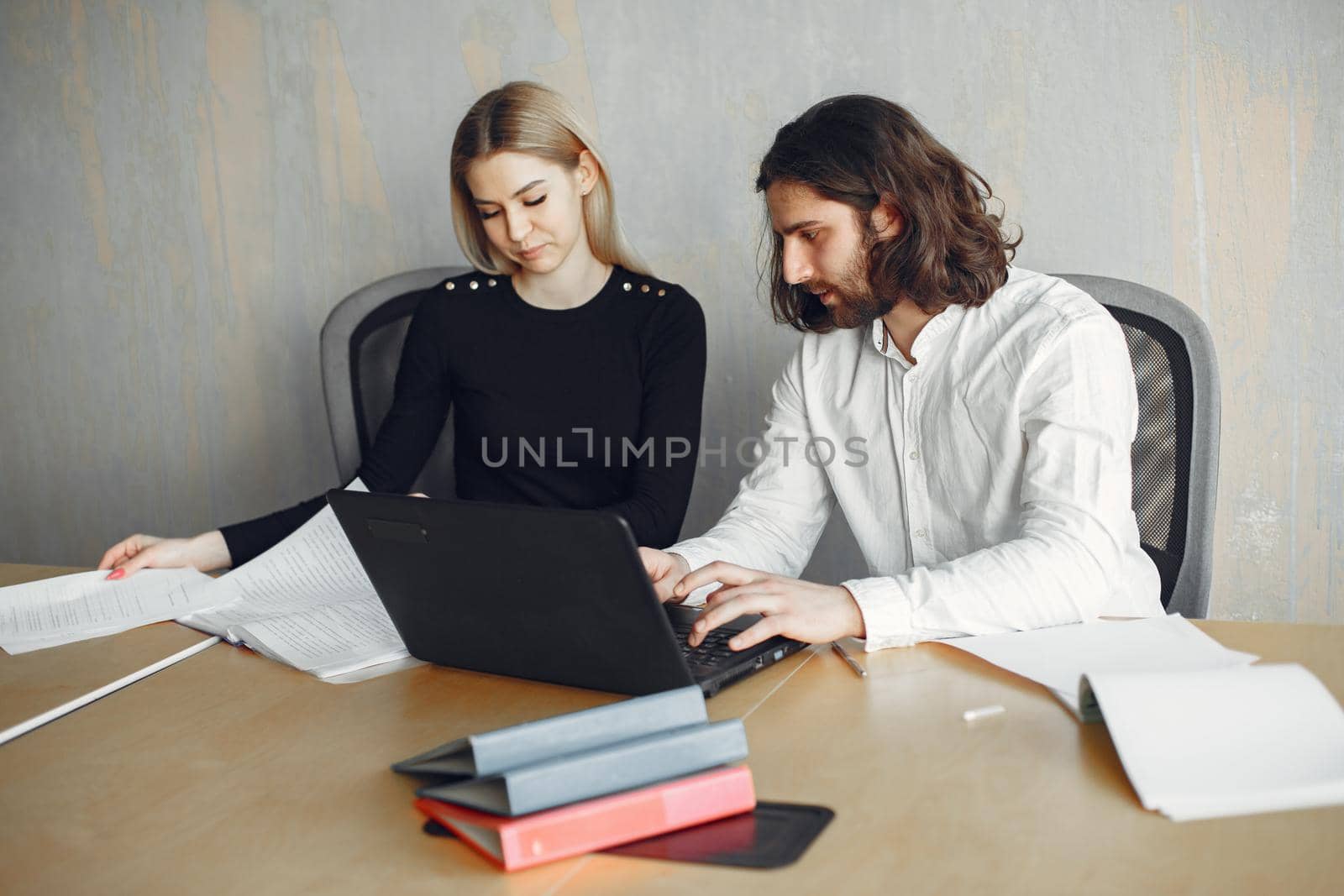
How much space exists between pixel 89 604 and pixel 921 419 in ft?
3.49

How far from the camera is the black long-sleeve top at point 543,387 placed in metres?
1.91

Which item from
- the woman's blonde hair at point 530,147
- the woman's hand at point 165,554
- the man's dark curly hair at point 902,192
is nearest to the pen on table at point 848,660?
the man's dark curly hair at point 902,192

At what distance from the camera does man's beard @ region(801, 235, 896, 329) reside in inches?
59.2

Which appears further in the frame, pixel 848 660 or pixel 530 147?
pixel 530 147

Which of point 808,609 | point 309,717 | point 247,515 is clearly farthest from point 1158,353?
point 247,515

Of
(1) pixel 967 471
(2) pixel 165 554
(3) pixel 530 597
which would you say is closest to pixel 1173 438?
(1) pixel 967 471

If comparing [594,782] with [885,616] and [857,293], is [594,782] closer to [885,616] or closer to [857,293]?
[885,616]

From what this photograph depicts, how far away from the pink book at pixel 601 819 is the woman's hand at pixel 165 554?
2.92 feet

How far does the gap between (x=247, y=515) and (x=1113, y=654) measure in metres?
2.23

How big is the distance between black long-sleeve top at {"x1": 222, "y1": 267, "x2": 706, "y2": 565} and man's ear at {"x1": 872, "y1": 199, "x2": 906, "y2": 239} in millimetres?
458

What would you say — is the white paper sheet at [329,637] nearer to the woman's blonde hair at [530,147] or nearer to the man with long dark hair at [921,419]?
the man with long dark hair at [921,419]

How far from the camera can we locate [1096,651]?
1044 mm

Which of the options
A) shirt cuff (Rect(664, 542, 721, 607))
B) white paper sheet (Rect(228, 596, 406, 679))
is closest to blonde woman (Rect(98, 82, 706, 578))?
shirt cuff (Rect(664, 542, 721, 607))

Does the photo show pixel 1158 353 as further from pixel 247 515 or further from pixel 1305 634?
pixel 247 515
